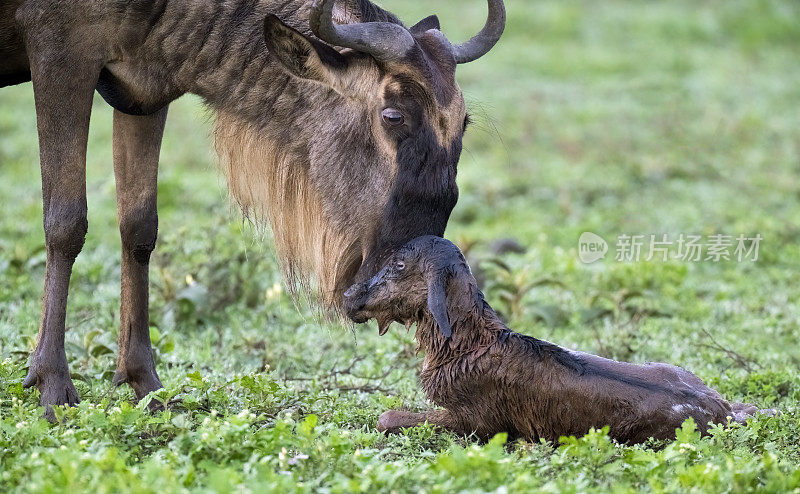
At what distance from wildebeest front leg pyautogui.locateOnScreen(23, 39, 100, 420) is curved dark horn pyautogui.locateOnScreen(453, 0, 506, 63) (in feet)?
6.30

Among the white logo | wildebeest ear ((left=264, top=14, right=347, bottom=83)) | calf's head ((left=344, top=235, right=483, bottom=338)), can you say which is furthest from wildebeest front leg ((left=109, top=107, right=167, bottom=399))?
the white logo

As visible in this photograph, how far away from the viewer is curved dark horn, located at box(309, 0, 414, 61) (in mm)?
4809

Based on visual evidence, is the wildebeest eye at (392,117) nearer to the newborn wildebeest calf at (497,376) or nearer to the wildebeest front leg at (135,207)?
the newborn wildebeest calf at (497,376)

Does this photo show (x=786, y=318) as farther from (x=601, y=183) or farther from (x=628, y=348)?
(x=601, y=183)

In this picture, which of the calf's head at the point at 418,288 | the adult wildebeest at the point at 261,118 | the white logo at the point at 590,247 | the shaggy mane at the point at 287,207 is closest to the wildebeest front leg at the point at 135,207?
the adult wildebeest at the point at 261,118

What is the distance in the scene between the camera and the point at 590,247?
31.5 ft

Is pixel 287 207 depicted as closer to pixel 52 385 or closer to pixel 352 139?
pixel 352 139

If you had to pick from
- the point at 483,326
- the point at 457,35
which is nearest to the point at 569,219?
the point at 483,326

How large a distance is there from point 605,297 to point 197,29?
370cm

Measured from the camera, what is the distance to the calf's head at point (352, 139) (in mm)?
4879

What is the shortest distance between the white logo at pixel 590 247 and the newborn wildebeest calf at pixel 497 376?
4.26 m

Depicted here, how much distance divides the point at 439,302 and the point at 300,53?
4.67ft

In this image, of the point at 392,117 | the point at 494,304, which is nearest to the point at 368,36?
the point at 392,117

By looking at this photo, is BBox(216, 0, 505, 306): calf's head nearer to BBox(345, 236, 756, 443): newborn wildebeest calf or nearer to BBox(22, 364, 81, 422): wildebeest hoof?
BBox(345, 236, 756, 443): newborn wildebeest calf
